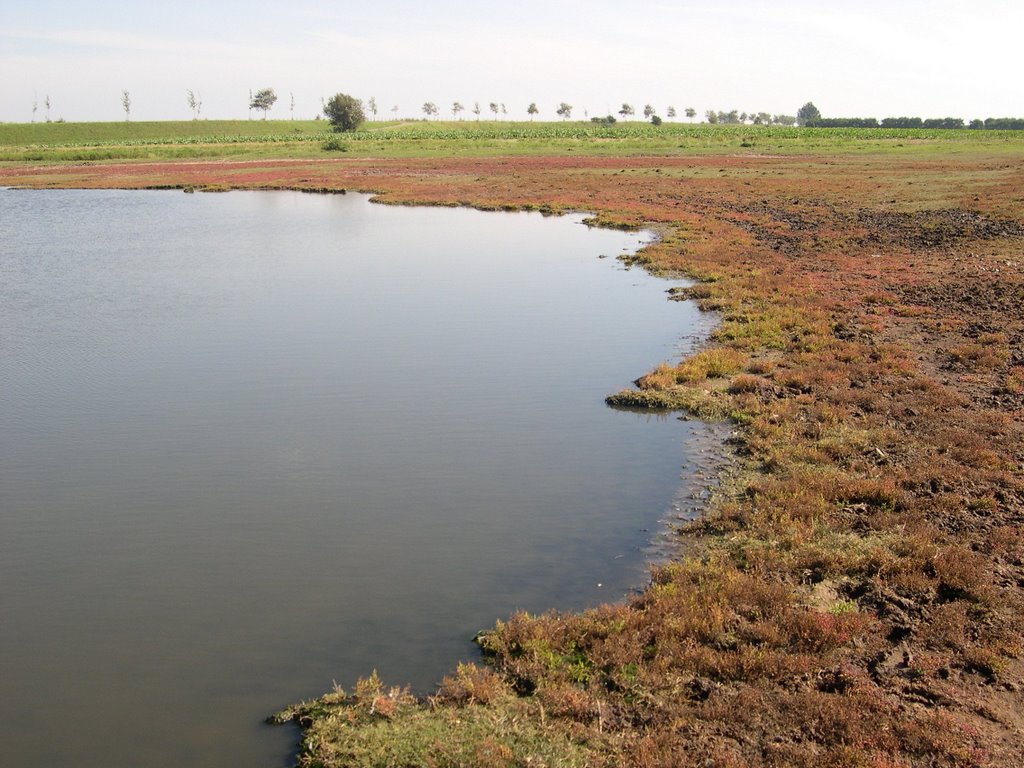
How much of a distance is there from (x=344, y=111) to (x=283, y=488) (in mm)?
145766

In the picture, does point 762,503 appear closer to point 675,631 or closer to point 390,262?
point 675,631

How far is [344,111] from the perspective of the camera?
5812 inches

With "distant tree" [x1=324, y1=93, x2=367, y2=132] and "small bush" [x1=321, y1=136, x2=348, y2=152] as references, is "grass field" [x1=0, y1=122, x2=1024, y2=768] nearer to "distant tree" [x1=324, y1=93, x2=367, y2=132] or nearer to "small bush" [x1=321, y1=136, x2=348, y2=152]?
"small bush" [x1=321, y1=136, x2=348, y2=152]

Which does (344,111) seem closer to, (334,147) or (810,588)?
(334,147)

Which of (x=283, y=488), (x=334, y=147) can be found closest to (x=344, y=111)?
(x=334, y=147)

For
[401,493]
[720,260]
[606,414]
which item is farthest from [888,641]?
[720,260]

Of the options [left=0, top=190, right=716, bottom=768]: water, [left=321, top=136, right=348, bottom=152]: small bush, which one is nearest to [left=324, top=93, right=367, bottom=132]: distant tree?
[left=321, top=136, right=348, bottom=152]: small bush

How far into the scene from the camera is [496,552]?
38.0 feet

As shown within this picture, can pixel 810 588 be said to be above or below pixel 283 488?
below

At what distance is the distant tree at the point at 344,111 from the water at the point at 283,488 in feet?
415

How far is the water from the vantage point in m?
8.96

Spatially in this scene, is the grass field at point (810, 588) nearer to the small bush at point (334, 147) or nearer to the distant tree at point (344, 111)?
the small bush at point (334, 147)

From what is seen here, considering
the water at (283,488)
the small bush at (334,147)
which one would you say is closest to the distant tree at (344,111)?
the small bush at (334,147)

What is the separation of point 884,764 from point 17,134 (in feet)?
582
